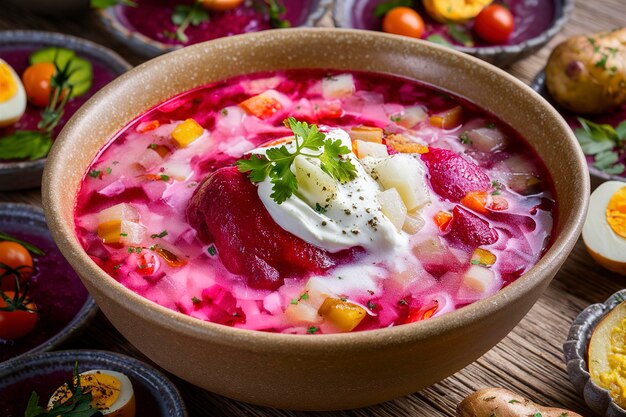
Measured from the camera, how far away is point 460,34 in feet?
14.1

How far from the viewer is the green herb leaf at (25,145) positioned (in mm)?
3490

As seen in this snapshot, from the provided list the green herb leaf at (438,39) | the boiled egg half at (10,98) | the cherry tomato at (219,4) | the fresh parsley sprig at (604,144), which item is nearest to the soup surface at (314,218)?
the fresh parsley sprig at (604,144)

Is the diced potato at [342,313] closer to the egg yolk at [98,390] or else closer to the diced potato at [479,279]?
the diced potato at [479,279]

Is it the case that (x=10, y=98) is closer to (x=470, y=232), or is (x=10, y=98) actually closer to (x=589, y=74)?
(x=470, y=232)

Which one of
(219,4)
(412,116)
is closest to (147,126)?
(412,116)

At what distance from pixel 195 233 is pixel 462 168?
0.84 meters

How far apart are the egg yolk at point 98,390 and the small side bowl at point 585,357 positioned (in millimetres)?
1328

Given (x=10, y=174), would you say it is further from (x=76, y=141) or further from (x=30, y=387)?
(x=30, y=387)

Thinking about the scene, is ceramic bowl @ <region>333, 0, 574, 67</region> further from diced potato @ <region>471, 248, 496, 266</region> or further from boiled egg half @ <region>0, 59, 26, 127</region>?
diced potato @ <region>471, 248, 496, 266</region>

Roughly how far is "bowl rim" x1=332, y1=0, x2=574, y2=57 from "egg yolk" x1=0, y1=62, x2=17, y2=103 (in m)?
1.55

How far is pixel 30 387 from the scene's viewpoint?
2.52 m

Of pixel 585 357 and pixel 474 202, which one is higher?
pixel 474 202

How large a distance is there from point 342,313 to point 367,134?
2.70ft

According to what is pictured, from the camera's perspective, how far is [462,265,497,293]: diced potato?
2.32m
